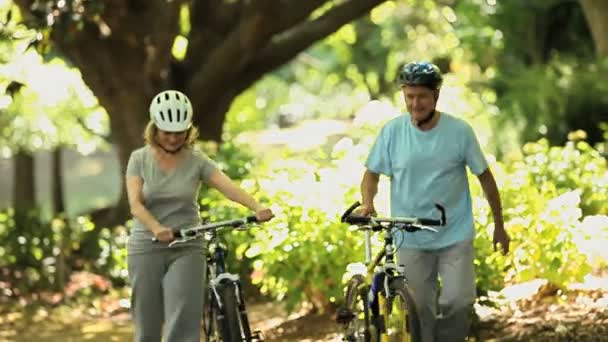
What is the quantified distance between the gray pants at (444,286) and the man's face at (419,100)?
76 cm

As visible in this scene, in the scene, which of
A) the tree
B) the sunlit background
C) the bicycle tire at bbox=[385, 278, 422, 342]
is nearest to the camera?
the bicycle tire at bbox=[385, 278, 422, 342]

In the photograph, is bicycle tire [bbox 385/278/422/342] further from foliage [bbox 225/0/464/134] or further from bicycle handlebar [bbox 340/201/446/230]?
foliage [bbox 225/0/464/134]

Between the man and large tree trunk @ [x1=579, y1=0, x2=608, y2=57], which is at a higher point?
large tree trunk @ [x1=579, y1=0, x2=608, y2=57]

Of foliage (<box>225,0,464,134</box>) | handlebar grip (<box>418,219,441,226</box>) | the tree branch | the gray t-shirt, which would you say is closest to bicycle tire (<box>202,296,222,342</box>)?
the gray t-shirt

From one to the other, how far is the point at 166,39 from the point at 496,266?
6.22m

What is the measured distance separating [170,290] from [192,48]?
958cm

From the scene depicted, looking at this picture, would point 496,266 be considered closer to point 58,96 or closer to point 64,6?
point 64,6

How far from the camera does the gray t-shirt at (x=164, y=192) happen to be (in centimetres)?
816

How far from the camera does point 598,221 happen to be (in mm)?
10758

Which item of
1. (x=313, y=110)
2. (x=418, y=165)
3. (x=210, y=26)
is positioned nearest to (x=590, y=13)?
(x=210, y=26)

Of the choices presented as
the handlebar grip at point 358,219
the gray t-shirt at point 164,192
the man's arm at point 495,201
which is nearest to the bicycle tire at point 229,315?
the gray t-shirt at point 164,192

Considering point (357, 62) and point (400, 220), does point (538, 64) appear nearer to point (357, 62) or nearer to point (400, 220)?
point (357, 62)

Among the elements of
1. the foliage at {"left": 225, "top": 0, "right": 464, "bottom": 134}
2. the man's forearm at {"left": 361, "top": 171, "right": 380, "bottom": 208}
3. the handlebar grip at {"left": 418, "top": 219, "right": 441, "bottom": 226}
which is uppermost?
the foliage at {"left": 225, "top": 0, "right": 464, "bottom": 134}

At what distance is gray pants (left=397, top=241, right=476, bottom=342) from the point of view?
7984 millimetres
